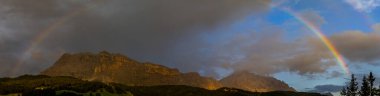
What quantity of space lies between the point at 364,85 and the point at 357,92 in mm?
7733

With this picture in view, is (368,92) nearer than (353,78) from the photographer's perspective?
Yes

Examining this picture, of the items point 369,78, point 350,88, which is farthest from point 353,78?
point 369,78

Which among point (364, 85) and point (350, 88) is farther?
point (350, 88)

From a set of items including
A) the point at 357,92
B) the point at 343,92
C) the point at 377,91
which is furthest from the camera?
the point at 343,92

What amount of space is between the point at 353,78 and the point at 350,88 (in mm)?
3284

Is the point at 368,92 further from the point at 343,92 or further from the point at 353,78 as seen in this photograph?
the point at 343,92

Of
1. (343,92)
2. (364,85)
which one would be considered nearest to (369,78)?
(364,85)

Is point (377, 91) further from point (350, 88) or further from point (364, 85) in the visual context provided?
point (350, 88)

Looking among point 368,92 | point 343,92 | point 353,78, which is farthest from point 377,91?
point 343,92

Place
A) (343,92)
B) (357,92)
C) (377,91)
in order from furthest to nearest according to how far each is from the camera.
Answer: (343,92) < (357,92) < (377,91)

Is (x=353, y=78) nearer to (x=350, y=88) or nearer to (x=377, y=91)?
(x=350, y=88)

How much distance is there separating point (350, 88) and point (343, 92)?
8.89 meters

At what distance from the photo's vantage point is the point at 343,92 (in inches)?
5728

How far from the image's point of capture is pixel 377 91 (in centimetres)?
12150
